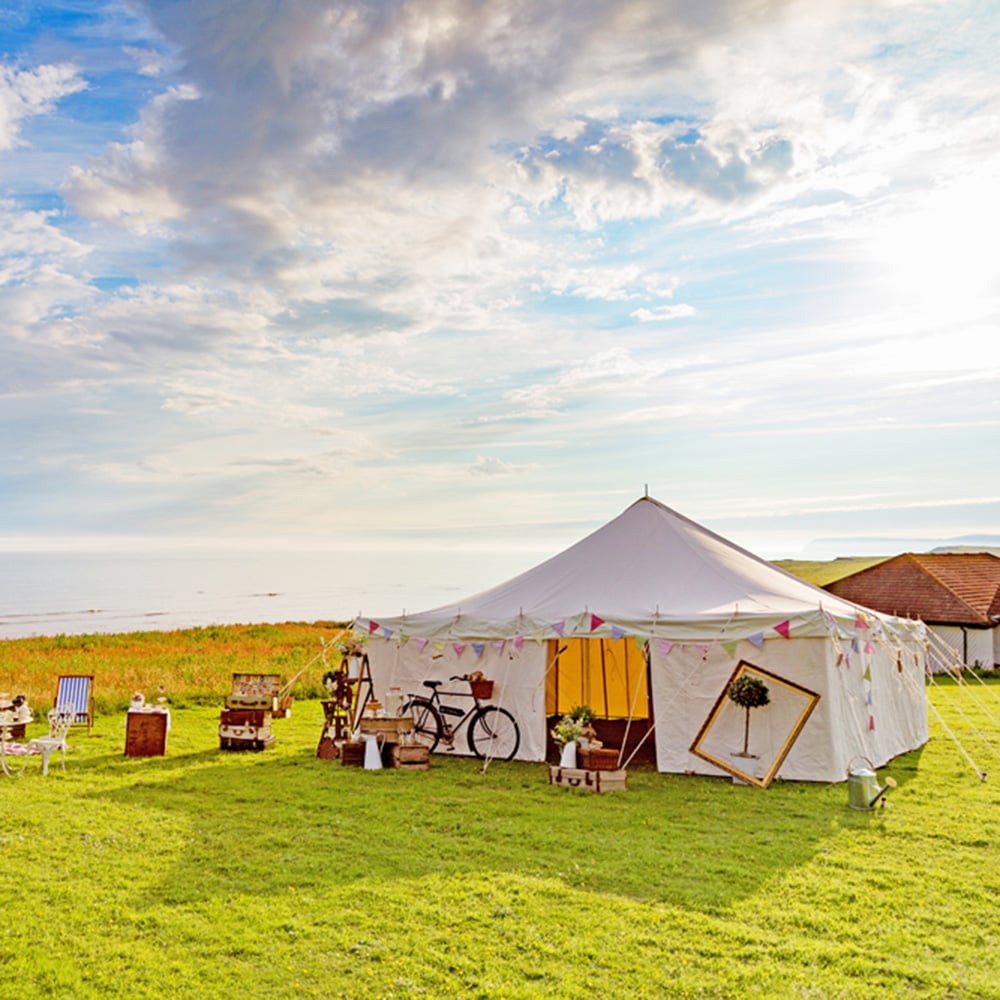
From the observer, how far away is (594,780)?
939 cm

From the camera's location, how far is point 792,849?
7.14 meters

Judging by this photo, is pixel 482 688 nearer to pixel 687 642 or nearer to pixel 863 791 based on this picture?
pixel 687 642

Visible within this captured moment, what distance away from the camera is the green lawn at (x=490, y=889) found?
4.75 meters

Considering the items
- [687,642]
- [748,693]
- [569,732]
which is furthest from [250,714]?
[748,693]

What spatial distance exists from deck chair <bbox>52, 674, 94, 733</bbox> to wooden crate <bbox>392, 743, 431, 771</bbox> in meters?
5.49

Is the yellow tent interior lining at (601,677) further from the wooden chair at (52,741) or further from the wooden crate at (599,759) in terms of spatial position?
the wooden chair at (52,741)

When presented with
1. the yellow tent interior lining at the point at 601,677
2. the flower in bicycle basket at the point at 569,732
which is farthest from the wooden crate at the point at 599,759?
the yellow tent interior lining at the point at 601,677

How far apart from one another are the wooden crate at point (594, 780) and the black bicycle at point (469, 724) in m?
1.64

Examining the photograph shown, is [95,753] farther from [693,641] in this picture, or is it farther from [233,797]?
[693,641]

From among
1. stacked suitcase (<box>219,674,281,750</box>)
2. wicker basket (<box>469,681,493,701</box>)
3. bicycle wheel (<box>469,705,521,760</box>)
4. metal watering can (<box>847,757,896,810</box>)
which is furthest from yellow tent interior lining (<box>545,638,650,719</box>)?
metal watering can (<box>847,757,896,810</box>)

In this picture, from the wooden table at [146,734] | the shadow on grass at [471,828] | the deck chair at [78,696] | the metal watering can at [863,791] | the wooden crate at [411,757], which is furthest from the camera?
the deck chair at [78,696]

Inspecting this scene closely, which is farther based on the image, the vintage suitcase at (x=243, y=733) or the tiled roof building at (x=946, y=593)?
the tiled roof building at (x=946, y=593)

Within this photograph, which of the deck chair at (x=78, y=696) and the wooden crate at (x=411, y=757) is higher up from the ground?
the deck chair at (x=78, y=696)

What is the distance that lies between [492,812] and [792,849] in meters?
2.67
